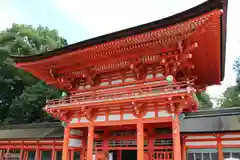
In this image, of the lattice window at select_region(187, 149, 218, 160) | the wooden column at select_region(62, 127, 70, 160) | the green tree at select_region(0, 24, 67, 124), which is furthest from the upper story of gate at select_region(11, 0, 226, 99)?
the green tree at select_region(0, 24, 67, 124)

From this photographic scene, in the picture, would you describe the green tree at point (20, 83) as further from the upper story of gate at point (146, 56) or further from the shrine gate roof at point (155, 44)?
the shrine gate roof at point (155, 44)

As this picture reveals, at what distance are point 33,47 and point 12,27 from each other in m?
4.31

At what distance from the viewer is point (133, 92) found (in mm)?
8477

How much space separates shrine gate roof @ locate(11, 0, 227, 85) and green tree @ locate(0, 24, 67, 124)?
11195 mm

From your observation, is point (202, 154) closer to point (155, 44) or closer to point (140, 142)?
point (140, 142)

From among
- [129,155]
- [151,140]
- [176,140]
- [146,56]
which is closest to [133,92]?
[146,56]

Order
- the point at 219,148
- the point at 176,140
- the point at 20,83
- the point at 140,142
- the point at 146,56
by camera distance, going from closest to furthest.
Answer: the point at 176,140 < the point at 140,142 < the point at 219,148 < the point at 146,56 < the point at 20,83

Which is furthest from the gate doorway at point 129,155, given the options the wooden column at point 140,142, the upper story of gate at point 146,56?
the upper story of gate at point 146,56

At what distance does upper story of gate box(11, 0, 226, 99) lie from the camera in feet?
22.7

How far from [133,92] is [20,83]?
2073cm

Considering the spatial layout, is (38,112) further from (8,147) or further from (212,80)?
(212,80)

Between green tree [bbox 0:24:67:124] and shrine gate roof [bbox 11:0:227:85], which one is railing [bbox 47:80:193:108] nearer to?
shrine gate roof [bbox 11:0:227:85]

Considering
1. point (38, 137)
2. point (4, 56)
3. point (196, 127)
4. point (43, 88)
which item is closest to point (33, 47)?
point (4, 56)

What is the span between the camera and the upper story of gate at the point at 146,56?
273 inches
